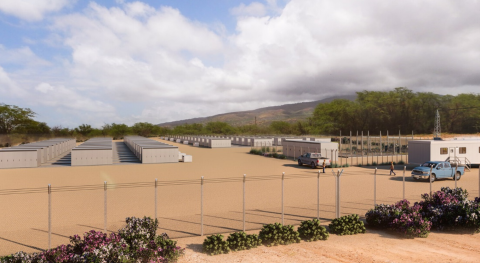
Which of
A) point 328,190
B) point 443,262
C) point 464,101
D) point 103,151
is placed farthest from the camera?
point 464,101

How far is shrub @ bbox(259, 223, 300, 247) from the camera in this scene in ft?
38.4

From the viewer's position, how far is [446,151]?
33.3m

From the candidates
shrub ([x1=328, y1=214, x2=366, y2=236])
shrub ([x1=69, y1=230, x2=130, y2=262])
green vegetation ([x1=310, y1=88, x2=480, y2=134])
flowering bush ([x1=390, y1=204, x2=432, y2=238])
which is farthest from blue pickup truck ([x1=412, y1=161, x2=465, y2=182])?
green vegetation ([x1=310, y1=88, x2=480, y2=134])

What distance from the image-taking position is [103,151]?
1533 inches

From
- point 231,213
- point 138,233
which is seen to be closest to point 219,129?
point 231,213

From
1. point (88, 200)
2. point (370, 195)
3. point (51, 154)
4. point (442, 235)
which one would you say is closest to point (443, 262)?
point (442, 235)

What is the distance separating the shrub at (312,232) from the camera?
12.2 metres

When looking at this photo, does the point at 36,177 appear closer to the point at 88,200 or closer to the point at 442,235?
the point at 88,200

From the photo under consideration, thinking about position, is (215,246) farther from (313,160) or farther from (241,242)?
(313,160)

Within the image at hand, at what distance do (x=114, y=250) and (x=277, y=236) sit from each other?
5.53 metres

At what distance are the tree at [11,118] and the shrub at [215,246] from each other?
106 meters

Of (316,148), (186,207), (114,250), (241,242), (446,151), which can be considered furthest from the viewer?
(316,148)

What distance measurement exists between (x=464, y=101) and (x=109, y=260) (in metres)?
139

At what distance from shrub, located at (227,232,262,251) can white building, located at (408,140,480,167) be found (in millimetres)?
28230
